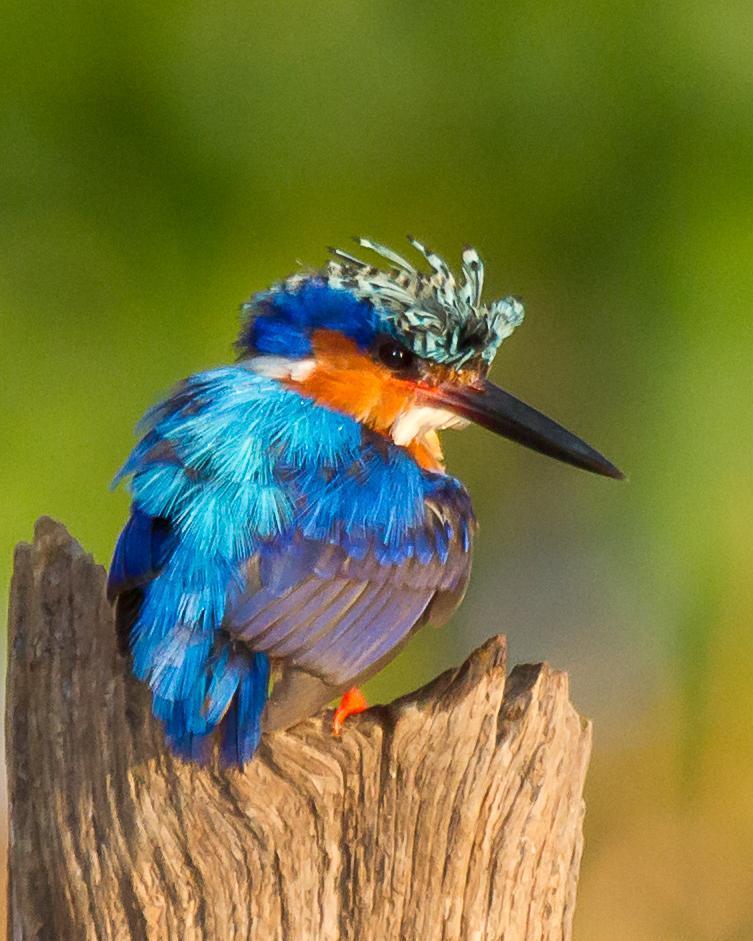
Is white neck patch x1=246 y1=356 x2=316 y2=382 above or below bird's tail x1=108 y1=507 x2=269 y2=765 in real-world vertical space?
above

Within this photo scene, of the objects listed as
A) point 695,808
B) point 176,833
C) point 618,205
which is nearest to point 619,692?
point 695,808

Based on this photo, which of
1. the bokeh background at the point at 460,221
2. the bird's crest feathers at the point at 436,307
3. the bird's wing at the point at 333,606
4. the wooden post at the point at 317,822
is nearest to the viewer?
the wooden post at the point at 317,822

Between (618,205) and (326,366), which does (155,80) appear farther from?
(326,366)

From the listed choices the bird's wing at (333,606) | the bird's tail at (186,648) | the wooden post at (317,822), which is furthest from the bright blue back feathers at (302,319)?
the wooden post at (317,822)

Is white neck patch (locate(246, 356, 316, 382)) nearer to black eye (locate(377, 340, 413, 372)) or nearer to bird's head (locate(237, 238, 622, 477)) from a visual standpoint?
bird's head (locate(237, 238, 622, 477))

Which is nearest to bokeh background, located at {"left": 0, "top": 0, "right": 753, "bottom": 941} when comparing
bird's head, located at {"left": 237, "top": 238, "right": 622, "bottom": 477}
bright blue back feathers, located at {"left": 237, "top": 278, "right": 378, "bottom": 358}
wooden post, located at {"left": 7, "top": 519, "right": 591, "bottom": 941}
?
bright blue back feathers, located at {"left": 237, "top": 278, "right": 378, "bottom": 358}

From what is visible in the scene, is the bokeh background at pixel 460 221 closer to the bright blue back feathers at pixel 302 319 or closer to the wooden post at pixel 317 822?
the bright blue back feathers at pixel 302 319

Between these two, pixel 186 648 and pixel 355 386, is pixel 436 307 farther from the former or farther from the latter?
pixel 186 648
